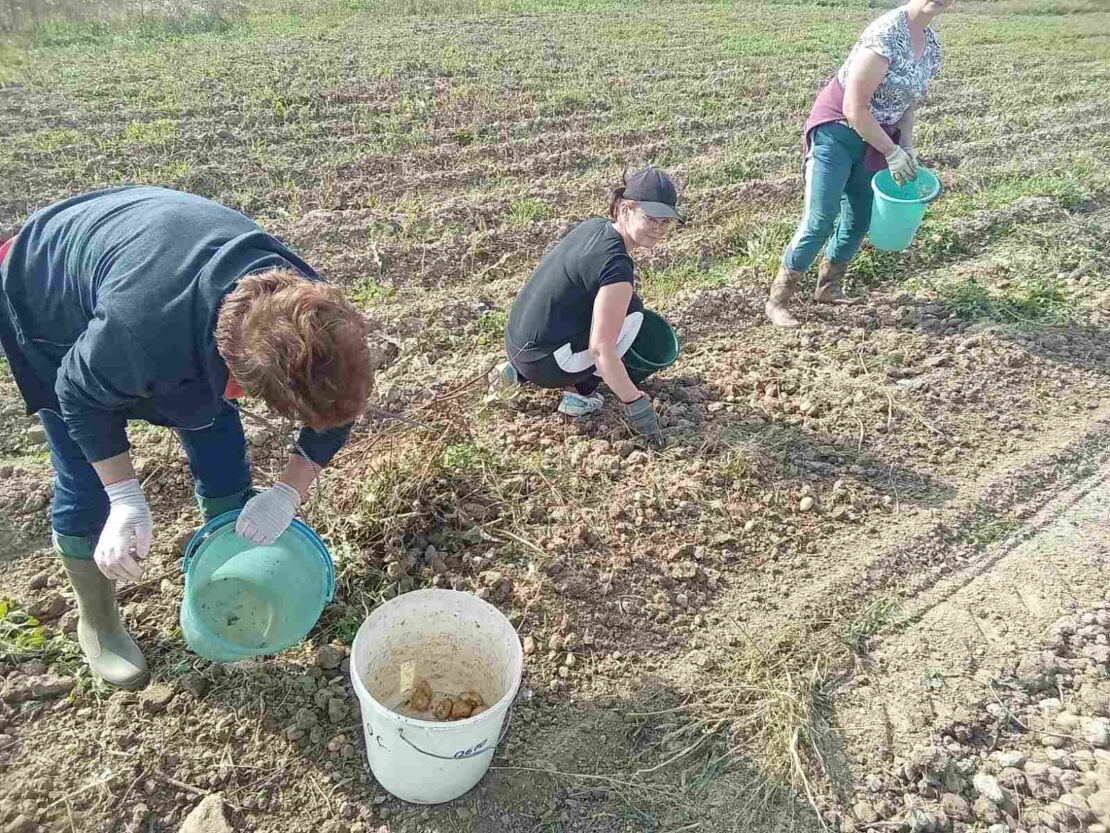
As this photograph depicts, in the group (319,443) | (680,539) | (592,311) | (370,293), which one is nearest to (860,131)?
(592,311)

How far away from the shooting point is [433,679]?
2.14 m

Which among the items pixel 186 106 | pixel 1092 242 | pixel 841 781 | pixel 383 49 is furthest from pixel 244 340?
pixel 383 49

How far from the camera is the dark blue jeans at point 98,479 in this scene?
6.15ft

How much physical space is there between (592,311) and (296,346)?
5.72ft

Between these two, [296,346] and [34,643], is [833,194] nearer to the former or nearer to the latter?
[296,346]

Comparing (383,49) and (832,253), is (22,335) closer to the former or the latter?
(832,253)

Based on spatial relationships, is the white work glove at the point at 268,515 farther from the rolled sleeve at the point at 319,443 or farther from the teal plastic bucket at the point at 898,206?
the teal plastic bucket at the point at 898,206

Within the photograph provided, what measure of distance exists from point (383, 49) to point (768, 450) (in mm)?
8005

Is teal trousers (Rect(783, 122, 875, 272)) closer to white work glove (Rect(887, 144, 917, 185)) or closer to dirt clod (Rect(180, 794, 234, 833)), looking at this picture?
white work glove (Rect(887, 144, 917, 185))

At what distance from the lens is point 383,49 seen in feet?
29.9

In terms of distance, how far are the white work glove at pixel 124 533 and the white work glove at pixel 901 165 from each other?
3.20 meters

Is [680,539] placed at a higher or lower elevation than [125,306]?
lower

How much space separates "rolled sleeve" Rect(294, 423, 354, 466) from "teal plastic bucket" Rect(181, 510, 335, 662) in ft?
0.62

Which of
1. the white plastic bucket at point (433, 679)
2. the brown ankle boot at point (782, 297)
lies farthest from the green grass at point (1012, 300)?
the white plastic bucket at point (433, 679)
